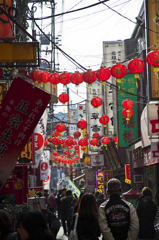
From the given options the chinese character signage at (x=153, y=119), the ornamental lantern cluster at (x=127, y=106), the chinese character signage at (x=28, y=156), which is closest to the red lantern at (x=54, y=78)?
the chinese character signage at (x=28, y=156)

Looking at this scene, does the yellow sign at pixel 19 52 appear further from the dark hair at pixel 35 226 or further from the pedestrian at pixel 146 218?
the pedestrian at pixel 146 218

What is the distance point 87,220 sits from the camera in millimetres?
5535

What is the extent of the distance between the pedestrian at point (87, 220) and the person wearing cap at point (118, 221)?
17 cm

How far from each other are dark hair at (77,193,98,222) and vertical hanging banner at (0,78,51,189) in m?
1.67

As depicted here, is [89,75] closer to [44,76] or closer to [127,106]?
[44,76]

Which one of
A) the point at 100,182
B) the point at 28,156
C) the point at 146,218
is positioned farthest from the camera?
the point at 100,182

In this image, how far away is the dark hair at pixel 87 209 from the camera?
555 cm

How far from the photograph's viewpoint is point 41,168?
29.0m

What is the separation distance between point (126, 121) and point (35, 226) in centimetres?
1780

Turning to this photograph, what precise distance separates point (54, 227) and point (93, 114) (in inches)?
943

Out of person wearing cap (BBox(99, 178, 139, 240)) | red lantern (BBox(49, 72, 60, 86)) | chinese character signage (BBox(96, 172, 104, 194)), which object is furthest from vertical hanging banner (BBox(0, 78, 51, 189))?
chinese character signage (BBox(96, 172, 104, 194))

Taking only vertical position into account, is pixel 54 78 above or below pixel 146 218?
above

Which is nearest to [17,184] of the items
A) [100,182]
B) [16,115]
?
[16,115]

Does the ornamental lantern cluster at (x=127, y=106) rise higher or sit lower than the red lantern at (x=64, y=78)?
lower
